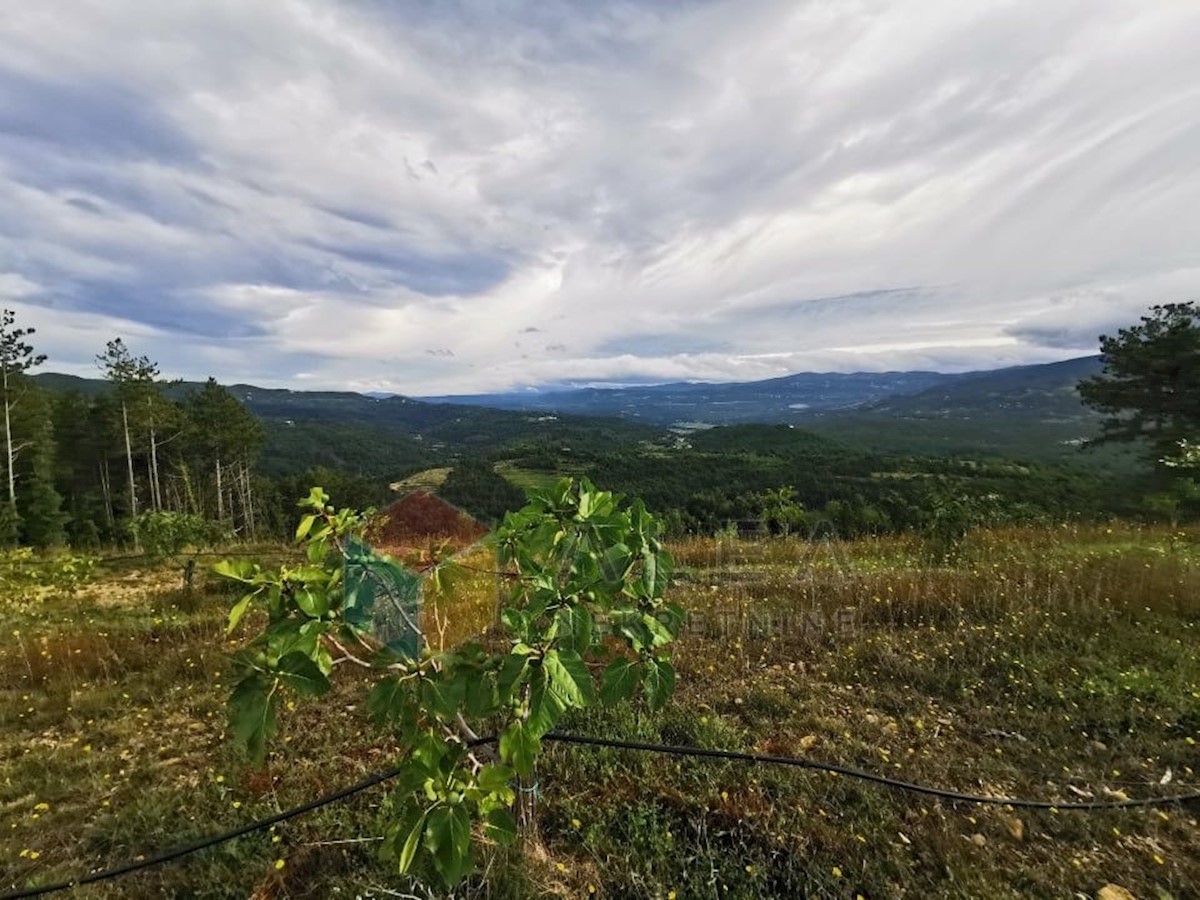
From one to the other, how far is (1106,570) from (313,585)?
9449 millimetres

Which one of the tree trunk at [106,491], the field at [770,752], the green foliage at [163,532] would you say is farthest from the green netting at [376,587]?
the tree trunk at [106,491]

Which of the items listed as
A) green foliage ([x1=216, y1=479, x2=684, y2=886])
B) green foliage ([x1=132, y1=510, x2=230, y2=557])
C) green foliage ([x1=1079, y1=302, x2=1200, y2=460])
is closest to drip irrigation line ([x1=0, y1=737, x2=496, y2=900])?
green foliage ([x1=216, y1=479, x2=684, y2=886])

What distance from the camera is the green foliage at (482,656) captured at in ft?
5.53

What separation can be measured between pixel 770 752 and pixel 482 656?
304 cm

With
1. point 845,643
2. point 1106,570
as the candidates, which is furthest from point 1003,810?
point 1106,570

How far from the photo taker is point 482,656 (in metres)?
1.98

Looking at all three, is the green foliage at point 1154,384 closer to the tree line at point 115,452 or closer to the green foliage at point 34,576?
the green foliage at point 34,576

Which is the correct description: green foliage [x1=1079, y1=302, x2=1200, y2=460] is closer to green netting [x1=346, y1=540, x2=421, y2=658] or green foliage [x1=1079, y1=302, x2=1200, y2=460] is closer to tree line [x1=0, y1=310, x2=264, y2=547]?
green netting [x1=346, y1=540, x2=421, y2=658]

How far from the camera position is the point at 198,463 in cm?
4491

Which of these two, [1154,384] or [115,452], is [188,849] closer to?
[1154,384]

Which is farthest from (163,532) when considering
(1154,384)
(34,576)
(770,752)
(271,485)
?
(271,485)

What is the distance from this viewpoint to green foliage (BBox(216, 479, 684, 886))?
66.3 inches

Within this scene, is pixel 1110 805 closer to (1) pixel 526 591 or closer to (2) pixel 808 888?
(2) pixel 808 888

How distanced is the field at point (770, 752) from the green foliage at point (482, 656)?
1.14 m
